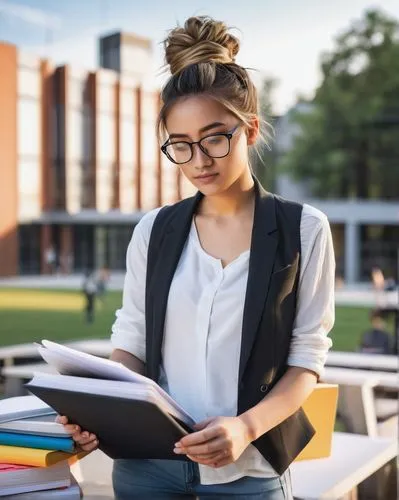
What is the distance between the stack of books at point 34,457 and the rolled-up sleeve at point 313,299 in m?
0.47

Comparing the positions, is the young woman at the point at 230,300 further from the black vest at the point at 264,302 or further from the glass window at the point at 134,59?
the glass window at the point at 134,59

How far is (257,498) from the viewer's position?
1.47 m

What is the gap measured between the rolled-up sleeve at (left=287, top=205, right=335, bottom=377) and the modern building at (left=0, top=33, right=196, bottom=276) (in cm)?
3166

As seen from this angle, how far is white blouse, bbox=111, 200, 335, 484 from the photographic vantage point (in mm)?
1473

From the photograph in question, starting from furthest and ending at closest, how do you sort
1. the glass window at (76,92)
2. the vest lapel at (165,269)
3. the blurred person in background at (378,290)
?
1. the glass window at (76,92)
2. the blurred person in background at (378,290)
3. the vest lapel at (165,269)

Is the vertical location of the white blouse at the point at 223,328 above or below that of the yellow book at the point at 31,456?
above

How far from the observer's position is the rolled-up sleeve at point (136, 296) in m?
1.64

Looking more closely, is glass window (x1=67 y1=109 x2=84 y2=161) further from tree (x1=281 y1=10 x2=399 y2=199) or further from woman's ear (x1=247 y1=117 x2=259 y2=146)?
woman's ear (x1=247 y1=117 x2=259 y2=146)

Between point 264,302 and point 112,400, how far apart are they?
34 cm

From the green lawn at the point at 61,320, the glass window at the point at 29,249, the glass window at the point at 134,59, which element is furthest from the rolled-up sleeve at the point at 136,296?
the glass window at the point at 134,59

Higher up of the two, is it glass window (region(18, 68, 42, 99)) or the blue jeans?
glass window (region(18, 68, 42, 99))

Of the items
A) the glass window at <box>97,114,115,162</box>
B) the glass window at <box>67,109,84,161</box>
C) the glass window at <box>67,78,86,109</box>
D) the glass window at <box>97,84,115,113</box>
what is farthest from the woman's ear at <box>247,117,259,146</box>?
the glass window at <box>97,84,115,113</box>

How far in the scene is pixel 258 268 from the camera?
1.47 meters

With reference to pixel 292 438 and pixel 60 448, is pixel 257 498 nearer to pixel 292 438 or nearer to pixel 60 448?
pixel 292 438
